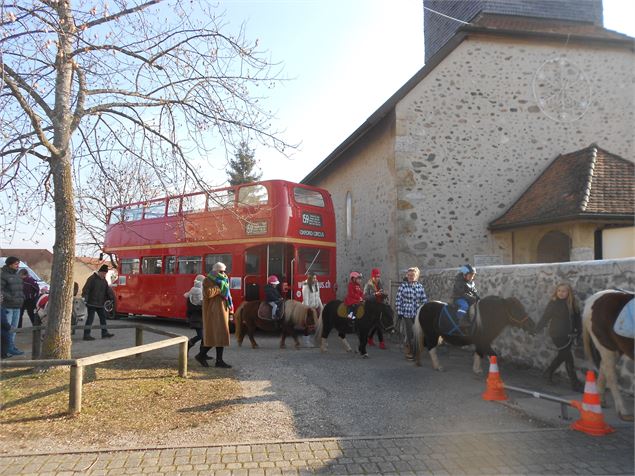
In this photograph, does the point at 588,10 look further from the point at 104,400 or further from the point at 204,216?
the point at 104,400

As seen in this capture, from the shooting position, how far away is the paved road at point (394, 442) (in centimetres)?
394

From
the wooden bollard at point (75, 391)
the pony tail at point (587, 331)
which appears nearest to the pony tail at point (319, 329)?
the pony tail at point (587, 331)

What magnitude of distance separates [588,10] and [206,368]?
54.0 ft

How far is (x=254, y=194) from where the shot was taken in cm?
1257

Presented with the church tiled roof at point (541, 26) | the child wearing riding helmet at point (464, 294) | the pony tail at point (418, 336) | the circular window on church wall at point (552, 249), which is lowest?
the pony tail at point (418, 336)

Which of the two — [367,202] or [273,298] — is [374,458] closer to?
[273,298]

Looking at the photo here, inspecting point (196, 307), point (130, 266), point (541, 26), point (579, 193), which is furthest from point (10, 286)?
point (541, 26)

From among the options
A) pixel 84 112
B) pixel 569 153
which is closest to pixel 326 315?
pixel 84 112

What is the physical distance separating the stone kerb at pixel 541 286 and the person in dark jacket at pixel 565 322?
444mm

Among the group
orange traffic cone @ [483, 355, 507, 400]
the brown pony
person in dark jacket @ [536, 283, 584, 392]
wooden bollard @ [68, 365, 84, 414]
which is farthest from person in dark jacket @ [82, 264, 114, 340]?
person in dark jacket @ [536, 283, 584, 392]

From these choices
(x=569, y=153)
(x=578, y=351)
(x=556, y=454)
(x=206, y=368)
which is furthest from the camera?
(x=569, y=153)

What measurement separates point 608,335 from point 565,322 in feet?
3.64

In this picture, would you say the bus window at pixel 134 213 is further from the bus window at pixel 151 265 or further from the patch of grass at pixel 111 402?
the patch of grass at pixel 111 402

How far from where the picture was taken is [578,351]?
679cm
